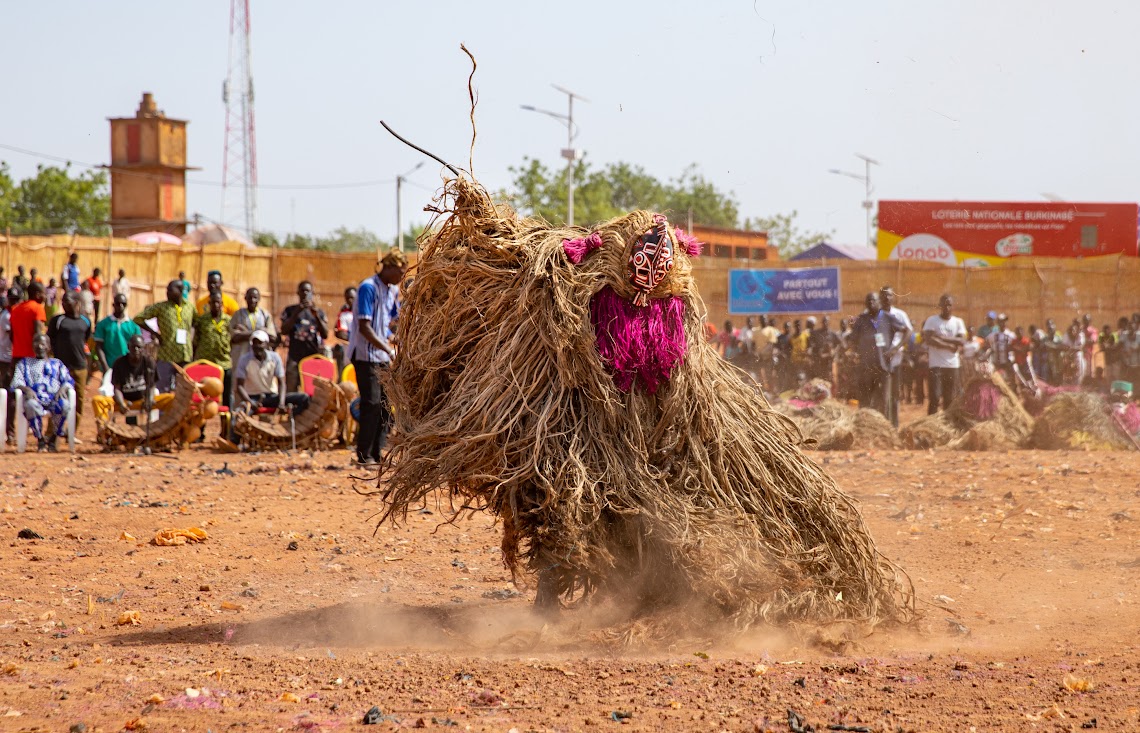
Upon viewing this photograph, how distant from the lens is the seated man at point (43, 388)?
1302cm

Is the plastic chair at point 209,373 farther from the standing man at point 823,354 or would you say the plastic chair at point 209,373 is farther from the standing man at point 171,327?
the standing man at point 823,354

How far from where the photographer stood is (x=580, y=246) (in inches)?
218

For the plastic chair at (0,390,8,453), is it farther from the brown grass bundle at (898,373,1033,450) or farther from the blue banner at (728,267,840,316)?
the blue banner at (728,267,840,316)

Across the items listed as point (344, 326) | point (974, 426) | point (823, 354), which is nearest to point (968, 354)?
point (974, 426)

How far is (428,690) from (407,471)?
1222 mm

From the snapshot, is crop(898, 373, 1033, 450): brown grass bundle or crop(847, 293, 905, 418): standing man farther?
crop(847, 293, 905, 418): standing man

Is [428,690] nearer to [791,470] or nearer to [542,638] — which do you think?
[542,638]

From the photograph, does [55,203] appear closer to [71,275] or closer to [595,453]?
→ [71,275]

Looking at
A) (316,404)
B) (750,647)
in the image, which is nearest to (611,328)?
(750,647)

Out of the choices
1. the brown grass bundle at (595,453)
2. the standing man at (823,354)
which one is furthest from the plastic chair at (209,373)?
the standing man at (823,354)

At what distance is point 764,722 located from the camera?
4242 mm

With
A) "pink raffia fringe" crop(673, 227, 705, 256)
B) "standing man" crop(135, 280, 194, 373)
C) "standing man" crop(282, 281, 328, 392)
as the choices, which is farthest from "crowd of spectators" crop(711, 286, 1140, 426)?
"pink raffia fringe" crop(673, 227, 705, 256)

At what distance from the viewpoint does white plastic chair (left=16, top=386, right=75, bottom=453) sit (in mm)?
12789

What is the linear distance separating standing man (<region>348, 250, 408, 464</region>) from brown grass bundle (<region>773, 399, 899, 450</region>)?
18.0 feet
